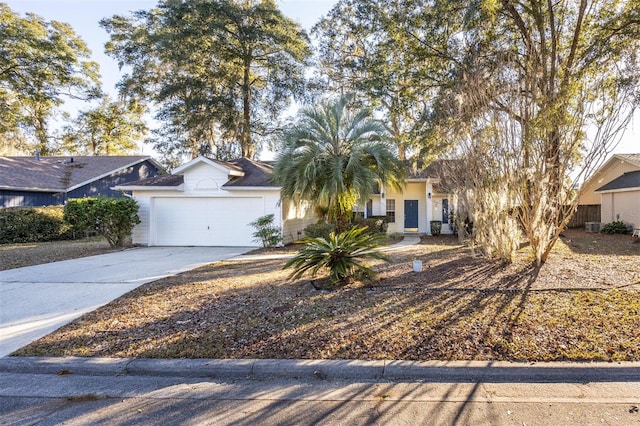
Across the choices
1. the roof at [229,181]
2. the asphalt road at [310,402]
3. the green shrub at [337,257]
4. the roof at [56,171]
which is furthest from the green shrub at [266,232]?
the roof at [56,171]

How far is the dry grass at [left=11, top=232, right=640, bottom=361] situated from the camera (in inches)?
144

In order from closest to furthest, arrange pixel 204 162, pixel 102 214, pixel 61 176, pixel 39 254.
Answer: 1. pixel 39 254
2. pixel 102 214
3. pixel 204 162
4. pixel 61 176

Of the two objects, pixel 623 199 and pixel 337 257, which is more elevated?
pixel 623 199

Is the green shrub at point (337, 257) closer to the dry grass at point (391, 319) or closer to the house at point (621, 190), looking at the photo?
the dry grass at point (391, 319)

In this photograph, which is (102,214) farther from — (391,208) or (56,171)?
(391,208)

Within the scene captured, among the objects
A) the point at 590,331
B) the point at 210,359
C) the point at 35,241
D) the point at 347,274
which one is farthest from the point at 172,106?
the point at 590,331

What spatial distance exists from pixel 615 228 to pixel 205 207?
753 inches

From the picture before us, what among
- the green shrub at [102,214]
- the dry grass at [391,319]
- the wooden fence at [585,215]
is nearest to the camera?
the dry grass at [391,319]

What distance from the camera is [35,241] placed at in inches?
600

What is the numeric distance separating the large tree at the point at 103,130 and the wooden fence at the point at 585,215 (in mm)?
34466

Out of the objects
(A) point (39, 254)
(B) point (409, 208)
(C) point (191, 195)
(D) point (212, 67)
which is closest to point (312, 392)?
(C) point (191, 195)

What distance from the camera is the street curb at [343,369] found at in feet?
10.4

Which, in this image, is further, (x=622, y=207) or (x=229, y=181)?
(x=622, y=207)

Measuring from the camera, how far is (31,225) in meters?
15.1
